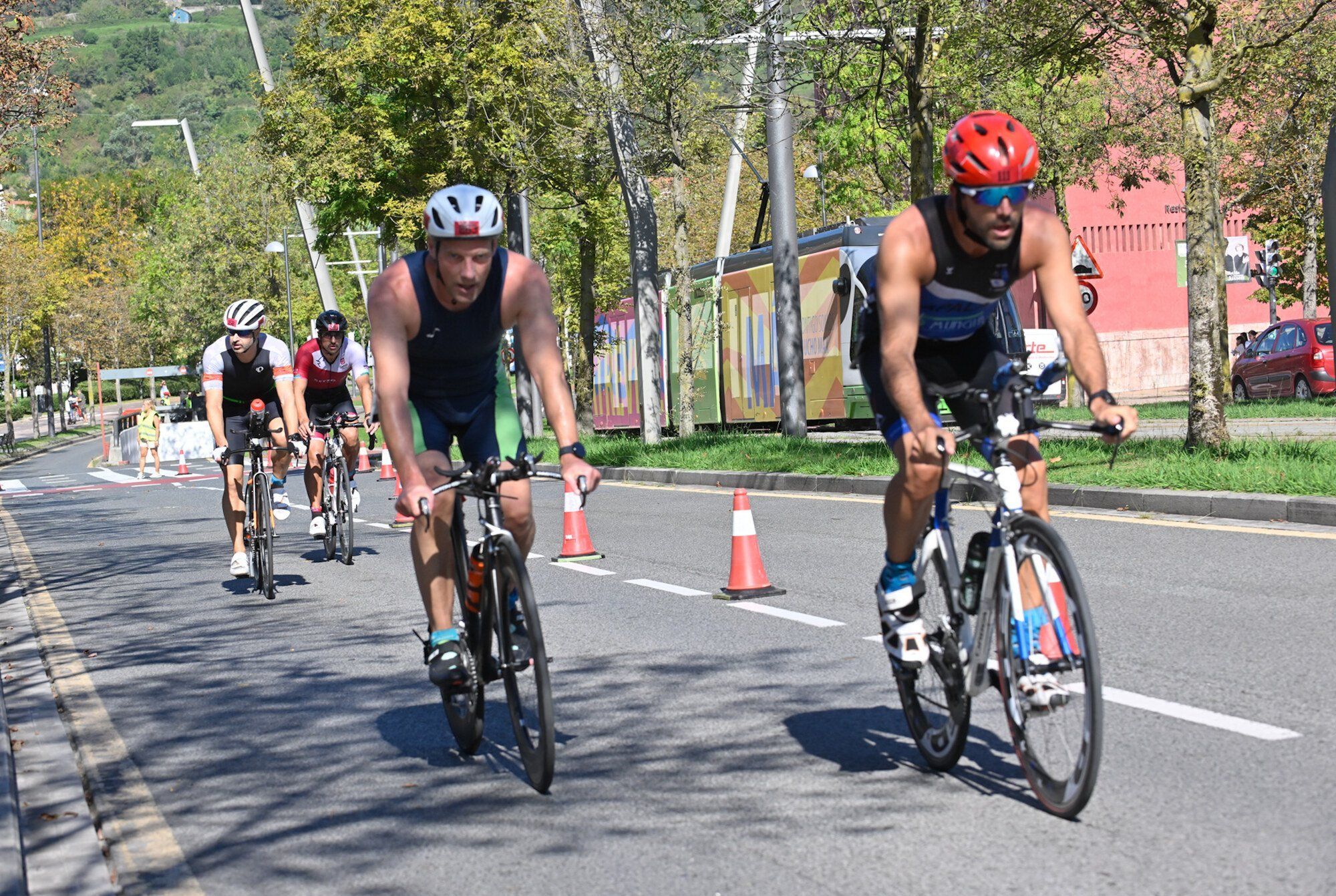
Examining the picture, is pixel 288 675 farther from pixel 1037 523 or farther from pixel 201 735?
pixel 1037 523

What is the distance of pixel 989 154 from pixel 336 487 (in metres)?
9.45

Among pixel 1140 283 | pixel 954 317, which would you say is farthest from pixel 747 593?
pixel 1140 283

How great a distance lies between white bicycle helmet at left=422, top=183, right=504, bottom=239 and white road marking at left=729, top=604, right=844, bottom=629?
3724mm

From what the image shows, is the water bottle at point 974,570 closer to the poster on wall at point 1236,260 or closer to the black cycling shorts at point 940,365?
the black cycling shorts at point 940,365

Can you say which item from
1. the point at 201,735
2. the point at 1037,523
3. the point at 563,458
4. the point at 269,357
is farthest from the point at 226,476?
the point at 1037,523

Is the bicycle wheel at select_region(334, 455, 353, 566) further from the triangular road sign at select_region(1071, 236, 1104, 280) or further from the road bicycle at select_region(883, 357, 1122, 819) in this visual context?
the triangular road sign at select_region(1071, 236, 1104, 280)

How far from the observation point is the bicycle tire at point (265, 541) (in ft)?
36.2

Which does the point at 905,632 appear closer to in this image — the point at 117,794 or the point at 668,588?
the point at 117,794

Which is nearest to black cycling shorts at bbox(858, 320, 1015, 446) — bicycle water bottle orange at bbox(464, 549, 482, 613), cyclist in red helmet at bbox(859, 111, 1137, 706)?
cyclist in red helmet at bbox(859, 111, 1137, 706)

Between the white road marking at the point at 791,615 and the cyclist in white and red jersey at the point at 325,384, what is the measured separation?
4.21 m

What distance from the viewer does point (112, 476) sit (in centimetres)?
3672

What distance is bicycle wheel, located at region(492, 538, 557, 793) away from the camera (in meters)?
5.08

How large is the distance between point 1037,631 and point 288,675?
14.8 feet

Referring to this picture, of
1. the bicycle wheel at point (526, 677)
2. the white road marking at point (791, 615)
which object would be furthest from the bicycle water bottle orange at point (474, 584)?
the white road marking at point (791, 615)
